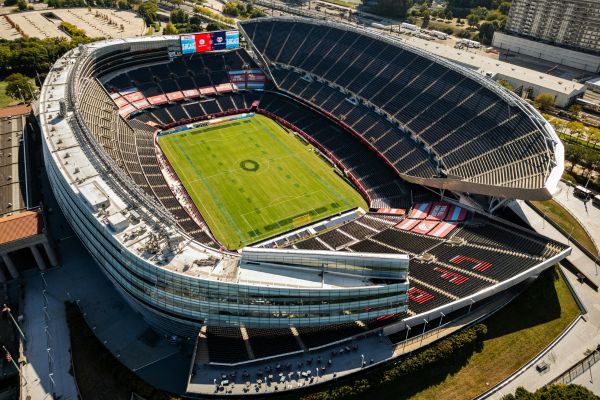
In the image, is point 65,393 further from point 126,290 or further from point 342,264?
point 342,264

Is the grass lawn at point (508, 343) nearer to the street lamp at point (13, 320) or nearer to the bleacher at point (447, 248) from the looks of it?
the bleacher at point (447, 248)

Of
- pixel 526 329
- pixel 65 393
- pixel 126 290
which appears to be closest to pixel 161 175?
pixel 126 290

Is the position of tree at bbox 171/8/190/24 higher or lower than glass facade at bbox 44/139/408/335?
higher

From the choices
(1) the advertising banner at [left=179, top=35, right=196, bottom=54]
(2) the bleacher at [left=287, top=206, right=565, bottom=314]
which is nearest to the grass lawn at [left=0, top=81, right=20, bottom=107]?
(1) the advertising banner at [left=179, top=35, right=196, bottom=54]

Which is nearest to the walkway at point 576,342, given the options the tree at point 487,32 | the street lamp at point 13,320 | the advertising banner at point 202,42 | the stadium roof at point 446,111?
the stadium roof at point 446,111

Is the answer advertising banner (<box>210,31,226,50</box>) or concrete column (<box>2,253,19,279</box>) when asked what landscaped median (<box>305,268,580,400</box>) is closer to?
concrete column (<box>2,253,19,279</box>)

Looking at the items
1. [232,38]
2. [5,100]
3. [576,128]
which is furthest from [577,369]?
[5,100]
